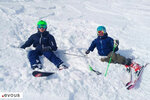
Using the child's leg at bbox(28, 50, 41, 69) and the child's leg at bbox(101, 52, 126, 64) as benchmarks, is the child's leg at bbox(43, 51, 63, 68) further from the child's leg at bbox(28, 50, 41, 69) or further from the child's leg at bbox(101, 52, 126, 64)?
the child's leg at bbox(101, 52, 126, 64)

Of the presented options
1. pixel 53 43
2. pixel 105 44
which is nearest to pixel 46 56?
pixel 53 43

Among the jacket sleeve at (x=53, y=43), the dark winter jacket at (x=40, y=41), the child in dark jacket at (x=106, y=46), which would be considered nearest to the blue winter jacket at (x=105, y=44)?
the child in dark jacket at (x=106, y=46)

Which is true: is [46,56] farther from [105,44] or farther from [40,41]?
[105,44]

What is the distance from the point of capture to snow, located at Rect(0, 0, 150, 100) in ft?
12.1

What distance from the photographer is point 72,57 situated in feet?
17.5

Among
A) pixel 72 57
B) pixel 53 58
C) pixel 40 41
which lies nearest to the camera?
pixel 53 58

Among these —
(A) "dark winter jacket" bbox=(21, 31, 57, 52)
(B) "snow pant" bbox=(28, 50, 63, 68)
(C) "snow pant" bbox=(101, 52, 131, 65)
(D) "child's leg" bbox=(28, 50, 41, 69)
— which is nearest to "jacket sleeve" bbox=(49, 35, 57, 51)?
(A) "dark winter jacket" bbox=(21, 31, 57, 52)

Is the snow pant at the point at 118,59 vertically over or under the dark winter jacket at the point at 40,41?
under

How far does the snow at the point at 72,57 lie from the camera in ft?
12.1

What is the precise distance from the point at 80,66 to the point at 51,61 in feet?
3.08

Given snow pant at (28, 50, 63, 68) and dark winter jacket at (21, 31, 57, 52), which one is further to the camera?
dark winter jacket at (21, 31, 57, 52)

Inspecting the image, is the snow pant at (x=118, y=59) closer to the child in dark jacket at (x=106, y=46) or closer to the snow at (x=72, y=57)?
the child in dark jacket at (x=106, y=46)

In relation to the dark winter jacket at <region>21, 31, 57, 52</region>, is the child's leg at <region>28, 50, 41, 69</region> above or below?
below

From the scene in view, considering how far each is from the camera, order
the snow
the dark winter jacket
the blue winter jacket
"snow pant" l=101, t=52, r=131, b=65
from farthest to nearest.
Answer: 1. the blue winter jacket
2. the dark winter jacket
3. "snow pant" l=101, t=52, r=131, b=65
4. the snow
